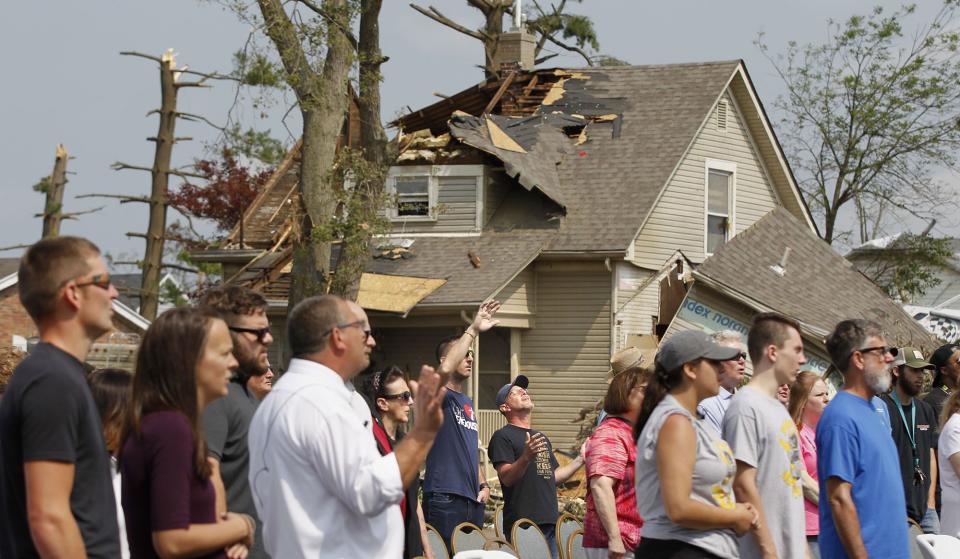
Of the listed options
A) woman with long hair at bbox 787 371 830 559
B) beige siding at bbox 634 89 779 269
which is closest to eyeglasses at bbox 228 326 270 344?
woman with long hair at bbox 787 371 830 559

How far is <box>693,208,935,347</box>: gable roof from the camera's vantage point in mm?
25938

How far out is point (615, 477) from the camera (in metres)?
7.30

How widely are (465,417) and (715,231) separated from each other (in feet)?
64.4

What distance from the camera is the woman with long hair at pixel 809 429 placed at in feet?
26.3

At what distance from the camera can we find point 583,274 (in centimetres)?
2622

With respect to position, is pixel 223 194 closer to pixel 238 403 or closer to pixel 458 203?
pixel 458 203

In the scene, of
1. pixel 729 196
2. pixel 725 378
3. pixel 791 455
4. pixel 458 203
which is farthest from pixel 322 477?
pixel 729 196

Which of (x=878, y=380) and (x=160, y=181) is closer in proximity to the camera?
(x=878, y=380)

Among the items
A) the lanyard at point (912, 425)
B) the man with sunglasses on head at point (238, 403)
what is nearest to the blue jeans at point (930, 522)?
the lanyard at point (912, 425)

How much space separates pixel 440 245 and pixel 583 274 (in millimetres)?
2920

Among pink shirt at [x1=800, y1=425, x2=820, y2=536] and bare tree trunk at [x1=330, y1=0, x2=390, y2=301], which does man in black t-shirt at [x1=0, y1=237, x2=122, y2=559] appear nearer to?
pink shirt at [x1=800, y1=425, x2=820, y2=536]

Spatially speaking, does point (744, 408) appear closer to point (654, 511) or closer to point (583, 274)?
point (654, 511)

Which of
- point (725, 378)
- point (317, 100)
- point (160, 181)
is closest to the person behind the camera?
point (725, 378)

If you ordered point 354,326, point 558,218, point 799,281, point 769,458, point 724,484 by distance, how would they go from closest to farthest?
1. point 354,326
2. point 724,484
3. point 769,458
4. point 558,218
5. point 799,281
